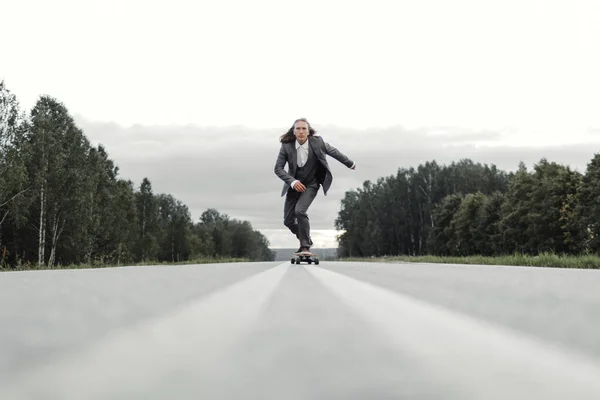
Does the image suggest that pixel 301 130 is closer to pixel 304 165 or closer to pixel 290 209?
pixel 304 165

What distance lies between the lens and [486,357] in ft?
7.22

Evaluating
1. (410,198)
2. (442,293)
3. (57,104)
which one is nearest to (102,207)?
(57,104)

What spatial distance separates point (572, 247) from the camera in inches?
2601

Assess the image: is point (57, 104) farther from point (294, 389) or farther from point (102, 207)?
point (294, 389)

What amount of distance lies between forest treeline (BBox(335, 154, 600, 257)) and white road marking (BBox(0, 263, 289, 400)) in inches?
992

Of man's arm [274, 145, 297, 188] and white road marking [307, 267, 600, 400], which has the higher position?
man's arm [274, 145, 297, 188]

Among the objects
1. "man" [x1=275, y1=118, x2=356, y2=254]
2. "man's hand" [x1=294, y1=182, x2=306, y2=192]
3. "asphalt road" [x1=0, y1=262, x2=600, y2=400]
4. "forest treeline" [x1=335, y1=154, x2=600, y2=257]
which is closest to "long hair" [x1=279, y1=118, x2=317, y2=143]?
"man" [x1=275, y1=118, x2=356, y2=254]

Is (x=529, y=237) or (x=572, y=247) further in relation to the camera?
(x=529, y=237)

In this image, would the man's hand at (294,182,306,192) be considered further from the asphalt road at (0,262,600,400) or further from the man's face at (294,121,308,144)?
the asphalt road at (0,262,600,400)

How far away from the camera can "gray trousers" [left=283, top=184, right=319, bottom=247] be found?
11258 millimetres

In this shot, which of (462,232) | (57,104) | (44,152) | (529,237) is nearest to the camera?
(44,152)

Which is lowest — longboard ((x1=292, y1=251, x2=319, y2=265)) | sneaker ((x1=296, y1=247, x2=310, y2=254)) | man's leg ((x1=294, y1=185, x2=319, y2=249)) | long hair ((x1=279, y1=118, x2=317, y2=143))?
longboard ((x1=292, y1=251, x2=319, y2=265))

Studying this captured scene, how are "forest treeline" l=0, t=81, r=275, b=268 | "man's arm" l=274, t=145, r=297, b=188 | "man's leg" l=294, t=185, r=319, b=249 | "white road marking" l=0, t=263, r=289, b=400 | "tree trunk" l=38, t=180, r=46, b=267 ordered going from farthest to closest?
1. "tree trunk" l=38, t=180, r=46, b=267
2. "forest treeline" l=0, t=81, r=275, b=268
3. "man's leg" l=294, t=185, r=319, b=249
4. "man's arm" l=274, t=145, r=297, b=188
5. "white road marking" l=0, t=263, r=289, b=400

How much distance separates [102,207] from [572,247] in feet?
156
